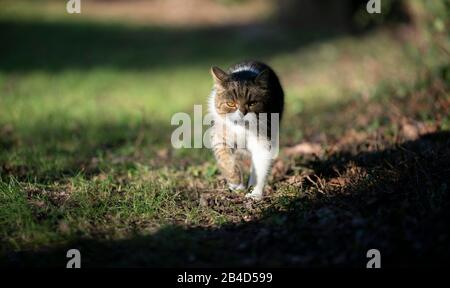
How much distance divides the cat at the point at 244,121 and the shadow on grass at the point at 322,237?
2.48 ft

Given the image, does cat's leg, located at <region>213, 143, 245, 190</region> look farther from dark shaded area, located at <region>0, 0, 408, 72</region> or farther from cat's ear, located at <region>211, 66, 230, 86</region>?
dark shaded area, located at <region>0, 0, 408, 72</region>

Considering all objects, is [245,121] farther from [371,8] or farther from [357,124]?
[371,8]

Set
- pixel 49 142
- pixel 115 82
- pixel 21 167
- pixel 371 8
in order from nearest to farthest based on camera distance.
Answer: pixel 21 167 < pixel 49 142 < pixel 371 8 < pixel 115 82

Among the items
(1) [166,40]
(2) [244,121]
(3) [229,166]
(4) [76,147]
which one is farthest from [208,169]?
(1) [166,40]

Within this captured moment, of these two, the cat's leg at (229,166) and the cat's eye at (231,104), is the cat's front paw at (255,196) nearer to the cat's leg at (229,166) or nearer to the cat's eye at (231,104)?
the cat's leg at (229,166)

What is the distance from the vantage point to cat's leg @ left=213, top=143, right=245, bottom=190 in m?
5.30

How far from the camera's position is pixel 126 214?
446 cm

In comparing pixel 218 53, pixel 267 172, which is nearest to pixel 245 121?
pixel 267 172

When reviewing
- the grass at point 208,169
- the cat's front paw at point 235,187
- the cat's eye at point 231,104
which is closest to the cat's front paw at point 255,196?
the grass at point 208,169

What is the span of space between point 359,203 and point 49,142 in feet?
13.4

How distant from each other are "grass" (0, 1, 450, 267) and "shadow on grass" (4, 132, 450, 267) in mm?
11

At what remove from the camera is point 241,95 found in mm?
4992

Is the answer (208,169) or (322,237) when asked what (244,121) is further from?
(322,237)

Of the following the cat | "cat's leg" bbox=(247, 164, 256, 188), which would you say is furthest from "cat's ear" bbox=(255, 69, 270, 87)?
"cat's leg" bbox=(247, 164, 256, 188)
